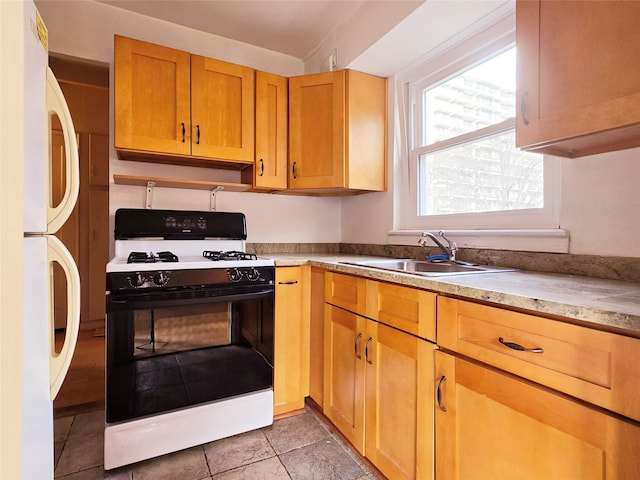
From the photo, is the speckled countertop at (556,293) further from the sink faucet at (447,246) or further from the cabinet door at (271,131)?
the cabinet door at (271,131)

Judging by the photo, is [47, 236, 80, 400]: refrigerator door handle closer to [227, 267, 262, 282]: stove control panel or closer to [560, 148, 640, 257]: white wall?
[227, 267, 262, 282]: stove control panel

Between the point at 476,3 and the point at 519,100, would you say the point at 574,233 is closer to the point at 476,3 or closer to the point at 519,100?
the point at 519,100

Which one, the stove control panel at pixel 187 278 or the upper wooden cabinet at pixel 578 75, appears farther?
the stove control panel at pixel 187 278

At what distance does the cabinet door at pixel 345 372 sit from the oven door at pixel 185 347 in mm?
323

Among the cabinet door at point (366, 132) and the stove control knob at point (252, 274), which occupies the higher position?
the cabinet door at point (366, 132)

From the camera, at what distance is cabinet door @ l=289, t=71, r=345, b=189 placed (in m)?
2.15

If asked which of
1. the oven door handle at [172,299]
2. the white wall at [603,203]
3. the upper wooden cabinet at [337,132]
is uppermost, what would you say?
the upper wooden cabinet at [337,132]

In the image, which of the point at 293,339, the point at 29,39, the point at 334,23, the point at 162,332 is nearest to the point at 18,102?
the point at 29,39

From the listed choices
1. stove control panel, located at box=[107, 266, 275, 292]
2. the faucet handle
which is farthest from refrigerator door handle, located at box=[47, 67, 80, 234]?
the faucet handle

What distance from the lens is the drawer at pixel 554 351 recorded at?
0.68m

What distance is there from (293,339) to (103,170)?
3045mm

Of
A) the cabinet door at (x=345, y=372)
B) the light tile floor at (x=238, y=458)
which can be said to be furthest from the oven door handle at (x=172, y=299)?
the light tile floor at (x=238, y=458)

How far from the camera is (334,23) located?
7.41ft

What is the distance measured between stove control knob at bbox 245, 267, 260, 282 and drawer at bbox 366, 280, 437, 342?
24.0 inches
